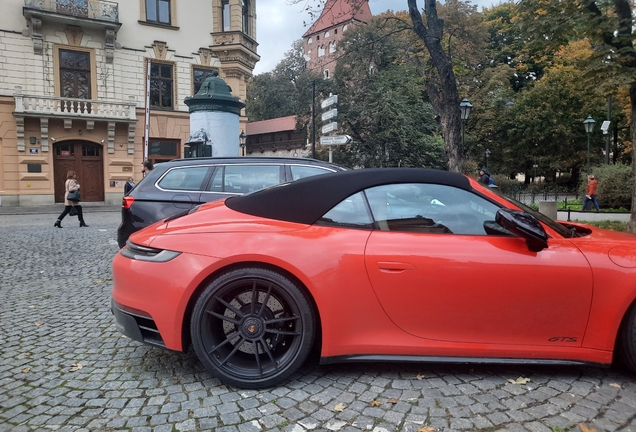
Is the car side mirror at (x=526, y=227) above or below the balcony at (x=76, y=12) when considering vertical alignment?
below

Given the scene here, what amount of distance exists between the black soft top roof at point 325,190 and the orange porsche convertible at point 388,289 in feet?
0.19

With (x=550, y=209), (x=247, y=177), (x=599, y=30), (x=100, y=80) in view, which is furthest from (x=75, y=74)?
(x=599, y=30)

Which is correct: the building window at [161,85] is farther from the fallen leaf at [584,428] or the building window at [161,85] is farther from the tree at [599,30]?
the fallen leaf at [584,428]

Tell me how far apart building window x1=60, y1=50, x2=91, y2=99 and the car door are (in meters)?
26.1

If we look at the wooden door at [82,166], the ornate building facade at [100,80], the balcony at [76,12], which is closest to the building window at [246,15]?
the ornate building facade at [100,80]

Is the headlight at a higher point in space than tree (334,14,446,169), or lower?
lower

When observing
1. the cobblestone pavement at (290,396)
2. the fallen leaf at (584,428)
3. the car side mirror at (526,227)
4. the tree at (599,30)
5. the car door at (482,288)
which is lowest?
the cobblestone pavement at (290,396)

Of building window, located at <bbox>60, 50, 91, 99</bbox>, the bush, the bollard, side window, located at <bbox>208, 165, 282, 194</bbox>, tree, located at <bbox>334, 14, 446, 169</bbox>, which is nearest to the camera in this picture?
side window, located at <bbox>208, 165, 282, 194</bbox>

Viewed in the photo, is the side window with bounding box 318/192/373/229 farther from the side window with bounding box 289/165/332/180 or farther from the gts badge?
the side window with bounding box 289/165/332/180

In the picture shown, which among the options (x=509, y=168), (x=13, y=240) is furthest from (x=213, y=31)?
(x=509, y=168)

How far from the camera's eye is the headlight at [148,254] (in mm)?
2857

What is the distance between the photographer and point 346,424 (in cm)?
242

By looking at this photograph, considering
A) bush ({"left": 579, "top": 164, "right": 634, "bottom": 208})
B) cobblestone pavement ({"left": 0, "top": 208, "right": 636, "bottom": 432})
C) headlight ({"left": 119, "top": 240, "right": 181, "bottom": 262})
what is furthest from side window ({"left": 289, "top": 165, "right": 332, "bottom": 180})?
bush ({"left": 579, "top": 164, "right": 634, "bottom": 208})

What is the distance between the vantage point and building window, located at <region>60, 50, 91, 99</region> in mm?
24047
